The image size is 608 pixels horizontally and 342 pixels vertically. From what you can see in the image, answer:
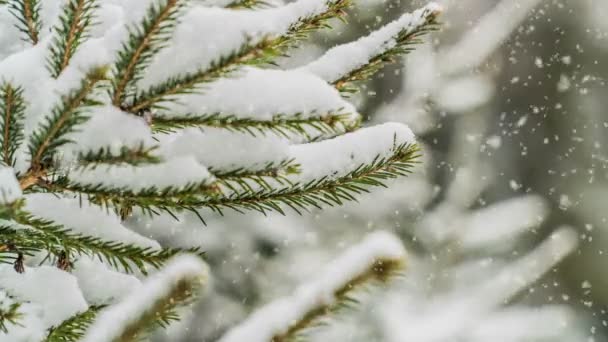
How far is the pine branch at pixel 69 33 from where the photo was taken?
2.42ft

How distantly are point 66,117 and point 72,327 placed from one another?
335 mm

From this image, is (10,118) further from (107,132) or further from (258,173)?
(258,173)

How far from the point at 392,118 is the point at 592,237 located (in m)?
2.38

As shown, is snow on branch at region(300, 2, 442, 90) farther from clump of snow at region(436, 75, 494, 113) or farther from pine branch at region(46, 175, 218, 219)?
clump of snow at region(436, 75, 494, 113)

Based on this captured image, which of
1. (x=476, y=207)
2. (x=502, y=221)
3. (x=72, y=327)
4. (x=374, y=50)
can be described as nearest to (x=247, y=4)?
(x=374, y=50)

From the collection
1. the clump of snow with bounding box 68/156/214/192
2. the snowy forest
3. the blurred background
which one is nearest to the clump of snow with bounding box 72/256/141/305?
the snowy forest

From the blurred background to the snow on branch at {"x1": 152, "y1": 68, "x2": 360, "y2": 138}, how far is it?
16.2ft

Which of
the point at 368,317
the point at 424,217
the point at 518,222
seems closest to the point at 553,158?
the point at 518,222

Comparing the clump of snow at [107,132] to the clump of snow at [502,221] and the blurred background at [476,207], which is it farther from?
the clump of snow at [502,221]

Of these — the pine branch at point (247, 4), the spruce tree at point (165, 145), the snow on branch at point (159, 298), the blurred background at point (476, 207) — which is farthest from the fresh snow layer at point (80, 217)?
the blurred background at point (476, 207)

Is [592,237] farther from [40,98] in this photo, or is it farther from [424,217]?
[40,98]

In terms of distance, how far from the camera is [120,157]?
0.66 m

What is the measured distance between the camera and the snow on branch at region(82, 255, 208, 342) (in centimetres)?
57

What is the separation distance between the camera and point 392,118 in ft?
19.9
